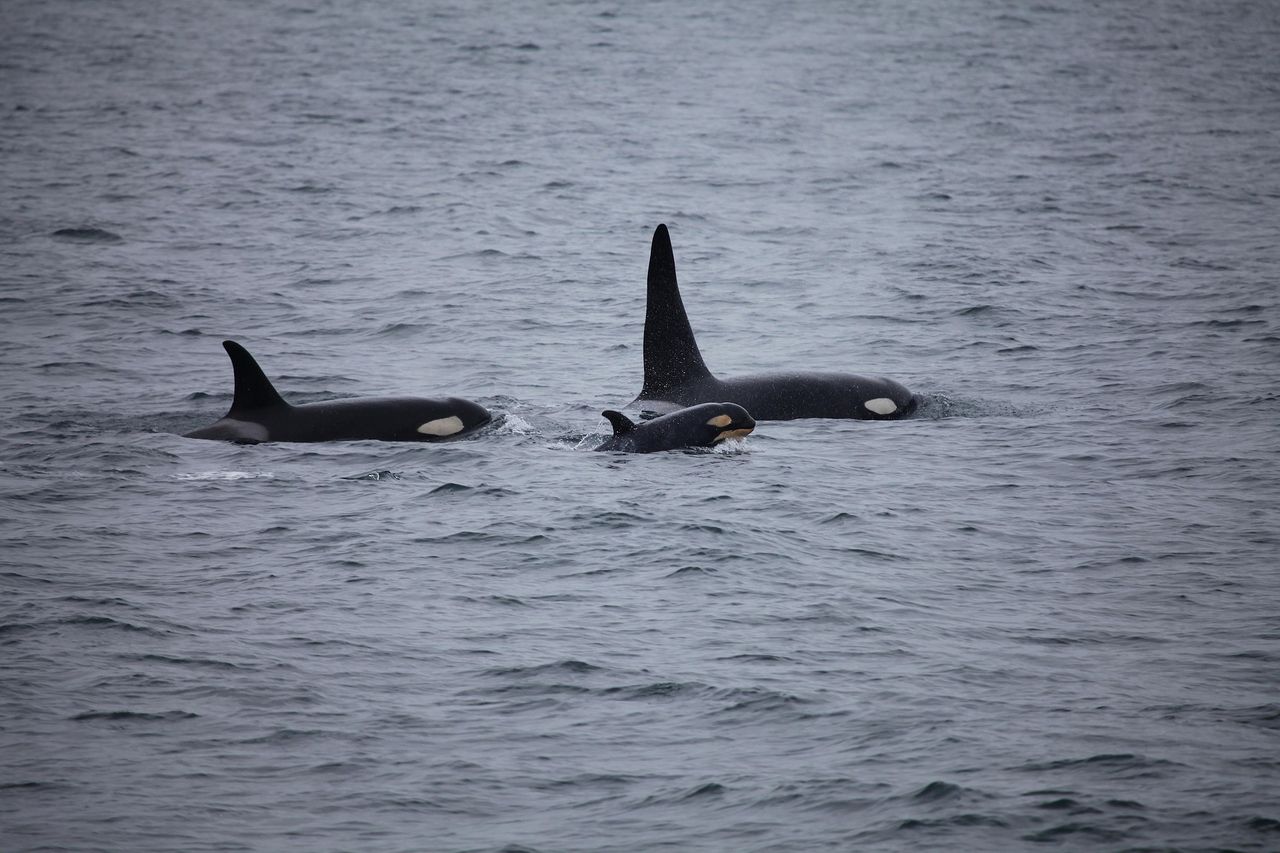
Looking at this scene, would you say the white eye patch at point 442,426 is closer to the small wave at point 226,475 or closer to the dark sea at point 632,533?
the dark sea at point 632,533

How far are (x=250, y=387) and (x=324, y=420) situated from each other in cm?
88

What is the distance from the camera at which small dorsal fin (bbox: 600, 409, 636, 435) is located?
1603cm

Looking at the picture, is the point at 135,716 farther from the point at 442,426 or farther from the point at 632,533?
the point at 442,426

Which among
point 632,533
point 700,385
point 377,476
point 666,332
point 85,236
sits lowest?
point 632,533

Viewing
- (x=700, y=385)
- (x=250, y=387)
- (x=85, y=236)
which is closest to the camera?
(x=250, y=387)

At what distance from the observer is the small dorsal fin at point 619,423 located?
16.0m

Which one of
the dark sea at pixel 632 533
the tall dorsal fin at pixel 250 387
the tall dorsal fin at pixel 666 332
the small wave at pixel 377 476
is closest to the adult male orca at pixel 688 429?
the dark sea at pixel 632 533

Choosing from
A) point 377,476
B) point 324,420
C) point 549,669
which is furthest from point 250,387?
point 549,669

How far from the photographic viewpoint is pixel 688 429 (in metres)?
16.6

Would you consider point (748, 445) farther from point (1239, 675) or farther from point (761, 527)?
point (1239, 675)

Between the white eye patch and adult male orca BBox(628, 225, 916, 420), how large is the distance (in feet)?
7.20

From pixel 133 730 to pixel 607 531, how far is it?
5.24 meters

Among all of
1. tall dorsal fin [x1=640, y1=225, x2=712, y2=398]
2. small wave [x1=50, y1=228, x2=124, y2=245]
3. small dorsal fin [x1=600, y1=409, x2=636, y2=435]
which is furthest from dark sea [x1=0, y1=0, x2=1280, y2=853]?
tall dorsal fin [x1=640, y1=225, x2=712, y2=398]

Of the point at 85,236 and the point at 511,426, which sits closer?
the point at 511,426
